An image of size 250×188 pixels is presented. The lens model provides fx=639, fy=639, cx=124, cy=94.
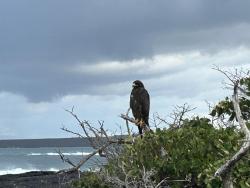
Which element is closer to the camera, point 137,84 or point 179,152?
point 179,152

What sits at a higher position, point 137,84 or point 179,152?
point 137,84

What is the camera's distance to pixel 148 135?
24.1ft

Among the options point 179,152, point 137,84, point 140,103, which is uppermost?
point 137,84

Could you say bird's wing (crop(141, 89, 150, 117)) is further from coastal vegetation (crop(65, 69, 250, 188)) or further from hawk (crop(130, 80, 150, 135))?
coastal vegetation (crop(65, 69, 250, 188))

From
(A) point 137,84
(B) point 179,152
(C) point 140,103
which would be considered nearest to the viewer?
(B) point 179,152

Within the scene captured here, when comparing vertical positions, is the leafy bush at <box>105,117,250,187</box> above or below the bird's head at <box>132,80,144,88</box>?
below

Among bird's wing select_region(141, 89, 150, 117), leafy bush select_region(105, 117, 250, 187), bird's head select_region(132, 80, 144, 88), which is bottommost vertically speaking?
leafy bush select_region(105, 117, 250, 187)

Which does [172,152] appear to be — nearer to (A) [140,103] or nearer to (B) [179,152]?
(B) [179,152]

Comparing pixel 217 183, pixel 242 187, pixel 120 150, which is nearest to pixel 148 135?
pixel 120 150

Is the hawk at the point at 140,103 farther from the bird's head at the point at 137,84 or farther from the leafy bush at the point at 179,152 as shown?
the leafy bush at the point at 179,152

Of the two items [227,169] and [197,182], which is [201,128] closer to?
[197,182]

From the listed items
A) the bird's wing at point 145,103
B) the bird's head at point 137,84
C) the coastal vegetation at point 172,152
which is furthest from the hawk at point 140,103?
the coastal vegetation at point 172,152

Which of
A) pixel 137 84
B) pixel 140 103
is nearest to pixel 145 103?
pixel 140 103

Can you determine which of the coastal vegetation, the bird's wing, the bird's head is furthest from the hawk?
the coastal vegetation
